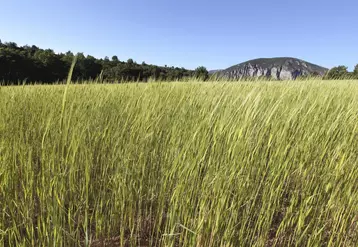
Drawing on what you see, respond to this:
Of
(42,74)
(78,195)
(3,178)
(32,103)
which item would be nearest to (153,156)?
(78,195)

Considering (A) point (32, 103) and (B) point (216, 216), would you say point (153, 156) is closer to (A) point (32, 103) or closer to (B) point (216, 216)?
(B) point (216, 216)

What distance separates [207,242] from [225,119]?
41cm

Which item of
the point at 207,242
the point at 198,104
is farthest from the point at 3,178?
the point at 198,104

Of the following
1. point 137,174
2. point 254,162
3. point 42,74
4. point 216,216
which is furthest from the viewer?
point 42,74

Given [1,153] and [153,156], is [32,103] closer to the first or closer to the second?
[1,153]

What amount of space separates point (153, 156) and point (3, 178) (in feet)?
1.85

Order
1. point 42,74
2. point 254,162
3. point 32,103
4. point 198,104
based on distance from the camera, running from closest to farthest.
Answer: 1. point 254,162
2. point 198,104
3. point 32,103
4. point 42,74

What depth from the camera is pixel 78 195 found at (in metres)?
0.94

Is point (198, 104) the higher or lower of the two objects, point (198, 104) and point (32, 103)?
the higher

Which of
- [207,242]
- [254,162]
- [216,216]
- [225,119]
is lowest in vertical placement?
[207,242]

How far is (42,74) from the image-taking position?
2377 cm

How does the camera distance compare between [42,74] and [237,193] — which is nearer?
[237,193]

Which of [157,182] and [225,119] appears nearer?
[225,119]

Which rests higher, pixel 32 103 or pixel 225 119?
pixel 225 119
